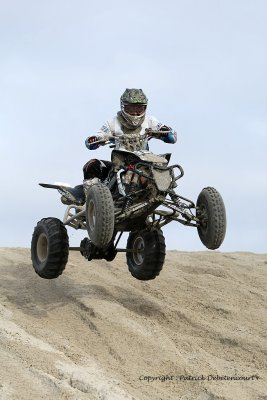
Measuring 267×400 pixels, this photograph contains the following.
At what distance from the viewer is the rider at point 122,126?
10469mm

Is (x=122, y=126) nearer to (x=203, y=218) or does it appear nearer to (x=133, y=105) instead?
(x=133, y=105)

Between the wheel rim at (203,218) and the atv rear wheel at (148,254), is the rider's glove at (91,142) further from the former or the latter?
the wheel rim at (203,218)

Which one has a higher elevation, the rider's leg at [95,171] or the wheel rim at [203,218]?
the rider's leg at [95,171]

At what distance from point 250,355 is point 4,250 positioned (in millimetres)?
6305

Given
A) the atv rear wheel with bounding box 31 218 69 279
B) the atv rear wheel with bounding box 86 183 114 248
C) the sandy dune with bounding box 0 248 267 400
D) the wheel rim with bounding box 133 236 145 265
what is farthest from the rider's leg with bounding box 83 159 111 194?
the sandy dune with bounding box 0 248 267 400

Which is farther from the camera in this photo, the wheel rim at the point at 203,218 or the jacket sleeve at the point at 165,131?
the jacket sleeve at the point at 165,131

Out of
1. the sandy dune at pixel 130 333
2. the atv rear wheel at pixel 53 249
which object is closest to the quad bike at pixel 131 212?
the atv rear wheel at pixel 53 249

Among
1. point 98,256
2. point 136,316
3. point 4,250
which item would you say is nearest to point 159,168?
point 98,256

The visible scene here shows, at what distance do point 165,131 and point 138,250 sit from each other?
6.25 ft

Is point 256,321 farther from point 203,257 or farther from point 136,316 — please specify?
point 203,257

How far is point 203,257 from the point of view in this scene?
52.2ft

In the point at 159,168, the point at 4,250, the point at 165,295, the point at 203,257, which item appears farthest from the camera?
the point at 203,257

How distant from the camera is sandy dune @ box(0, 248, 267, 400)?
8.26 meters

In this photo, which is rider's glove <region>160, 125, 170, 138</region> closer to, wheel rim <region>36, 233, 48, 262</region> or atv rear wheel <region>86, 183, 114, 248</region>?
atv rear wheel <region>86, 183, 114, 248</region>
